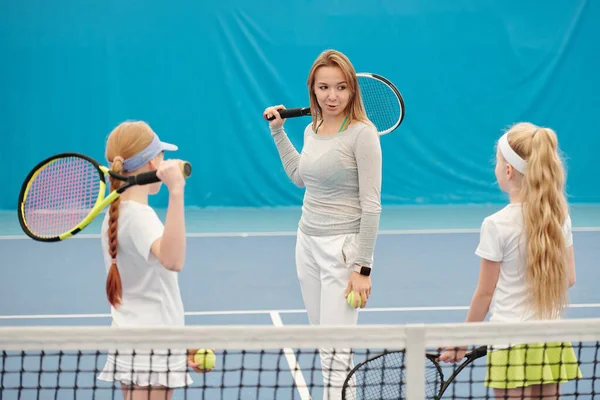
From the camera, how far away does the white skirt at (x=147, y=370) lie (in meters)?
2.32

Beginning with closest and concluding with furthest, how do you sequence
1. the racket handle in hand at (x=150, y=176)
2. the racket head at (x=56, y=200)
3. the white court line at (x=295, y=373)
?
the racket handle in hand at (x=150, y=176)
the racket head at (x=56, y=200)
the white court line at (x=295, y=373)

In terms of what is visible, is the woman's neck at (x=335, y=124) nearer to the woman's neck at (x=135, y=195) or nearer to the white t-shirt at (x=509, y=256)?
the white t-shirt at (x=509, y=256)

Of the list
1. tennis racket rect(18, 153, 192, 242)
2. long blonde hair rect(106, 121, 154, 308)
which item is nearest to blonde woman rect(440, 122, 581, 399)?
long blonde hair rect(106, 121, 154, 308)

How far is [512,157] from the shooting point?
100 inches

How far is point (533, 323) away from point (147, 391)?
1.05 m

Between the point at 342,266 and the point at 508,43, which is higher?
the point at 508,43

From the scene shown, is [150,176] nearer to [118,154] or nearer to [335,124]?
[118,154]

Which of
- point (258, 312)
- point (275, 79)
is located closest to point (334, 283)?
point (258, 312)

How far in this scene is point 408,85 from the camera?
994cm

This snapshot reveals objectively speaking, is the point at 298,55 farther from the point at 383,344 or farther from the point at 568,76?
the point at 383,344

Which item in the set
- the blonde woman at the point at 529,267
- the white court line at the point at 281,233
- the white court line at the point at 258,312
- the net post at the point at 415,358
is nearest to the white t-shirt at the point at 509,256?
the blonde woman at the point at 529,267

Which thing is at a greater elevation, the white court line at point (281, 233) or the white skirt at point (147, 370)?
the white court line at point (281, 233)

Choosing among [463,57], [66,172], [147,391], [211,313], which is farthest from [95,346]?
[463,57]

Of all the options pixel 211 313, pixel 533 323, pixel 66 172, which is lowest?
pixel 211 313
